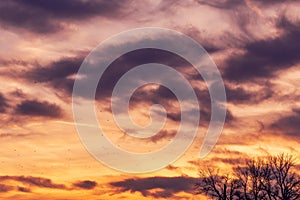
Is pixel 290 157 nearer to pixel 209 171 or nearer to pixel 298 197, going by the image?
pixel 298 197

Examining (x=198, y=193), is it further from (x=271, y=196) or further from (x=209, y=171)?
(x=271, y=196)

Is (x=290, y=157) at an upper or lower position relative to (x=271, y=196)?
upper

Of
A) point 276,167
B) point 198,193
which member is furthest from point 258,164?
point 198,193

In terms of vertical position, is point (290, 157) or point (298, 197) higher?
point (290, 157)

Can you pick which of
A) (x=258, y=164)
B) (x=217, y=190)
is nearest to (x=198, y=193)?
(x=217, y=190)

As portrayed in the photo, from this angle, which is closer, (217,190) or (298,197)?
(298,197)

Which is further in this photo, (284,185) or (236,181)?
(236,181)

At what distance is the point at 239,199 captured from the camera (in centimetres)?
9275

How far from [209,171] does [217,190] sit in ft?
11.1

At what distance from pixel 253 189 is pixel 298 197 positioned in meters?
7.42

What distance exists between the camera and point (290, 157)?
3548 inches

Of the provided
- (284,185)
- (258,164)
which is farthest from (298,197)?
(258,164)

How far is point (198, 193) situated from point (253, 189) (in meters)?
8.17

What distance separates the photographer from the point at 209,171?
95188mm
